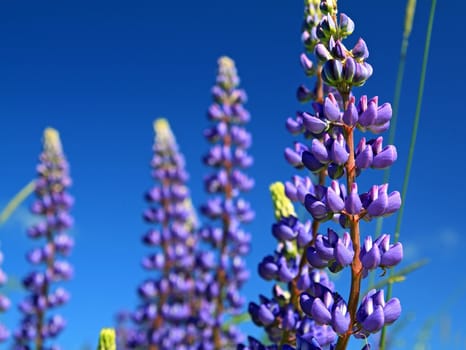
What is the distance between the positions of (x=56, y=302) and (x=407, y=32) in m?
3.99

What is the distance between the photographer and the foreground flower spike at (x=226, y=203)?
5504 millimetres

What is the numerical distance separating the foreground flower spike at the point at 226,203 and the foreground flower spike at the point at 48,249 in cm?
128

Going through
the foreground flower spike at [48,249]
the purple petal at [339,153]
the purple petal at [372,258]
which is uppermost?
the foreground flower spike at [48,249]

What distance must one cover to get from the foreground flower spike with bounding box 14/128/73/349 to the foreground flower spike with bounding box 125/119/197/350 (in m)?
0.78

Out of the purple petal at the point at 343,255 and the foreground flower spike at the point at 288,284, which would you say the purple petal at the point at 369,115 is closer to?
the purple petal at the point at 343,255

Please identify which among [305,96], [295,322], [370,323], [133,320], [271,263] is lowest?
[370,323]

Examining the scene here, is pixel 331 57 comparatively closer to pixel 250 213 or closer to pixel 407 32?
pixel 407 32


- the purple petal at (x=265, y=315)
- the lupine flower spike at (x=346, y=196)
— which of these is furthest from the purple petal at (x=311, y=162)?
the purple petal at (x=265, y=315)

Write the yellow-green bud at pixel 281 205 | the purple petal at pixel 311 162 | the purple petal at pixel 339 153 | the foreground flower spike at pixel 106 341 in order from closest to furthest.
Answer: the purple petal at pixel 339 153, the purple petal at pixel 311 162, the foreground flower spike at pixel 106 341, the yellow-green bud at pixel 281 205

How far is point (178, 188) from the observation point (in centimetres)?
708

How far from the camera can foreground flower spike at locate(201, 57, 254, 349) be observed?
217 inches

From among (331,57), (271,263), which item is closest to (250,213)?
(271,263)

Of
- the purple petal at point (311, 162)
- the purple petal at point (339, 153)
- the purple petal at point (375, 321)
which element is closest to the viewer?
the purple petal at point (375, 321)

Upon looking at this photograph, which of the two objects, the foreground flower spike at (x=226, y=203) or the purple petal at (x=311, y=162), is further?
the foreground flower spike at (x=226, y=203)
